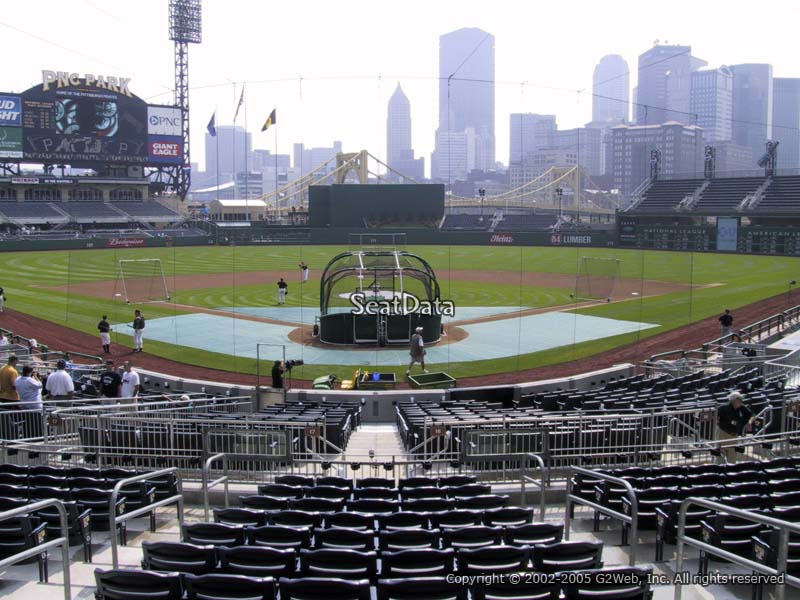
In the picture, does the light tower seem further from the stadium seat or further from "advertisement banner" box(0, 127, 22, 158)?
the stadium seat

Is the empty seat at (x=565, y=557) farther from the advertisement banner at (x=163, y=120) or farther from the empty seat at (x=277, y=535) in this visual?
the advertisement banner at (x=163, y=120)

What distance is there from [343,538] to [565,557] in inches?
80.2

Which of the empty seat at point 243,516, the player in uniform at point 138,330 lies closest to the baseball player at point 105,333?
the player in uniform at point 138,330

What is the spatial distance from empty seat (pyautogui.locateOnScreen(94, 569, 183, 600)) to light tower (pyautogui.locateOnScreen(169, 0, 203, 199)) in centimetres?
10557

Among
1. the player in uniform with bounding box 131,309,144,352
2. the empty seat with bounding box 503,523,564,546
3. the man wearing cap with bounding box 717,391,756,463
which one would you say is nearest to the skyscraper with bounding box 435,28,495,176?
the player in uniform with bounding box 131,309,144,352

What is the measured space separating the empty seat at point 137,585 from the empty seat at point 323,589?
83 centimetres

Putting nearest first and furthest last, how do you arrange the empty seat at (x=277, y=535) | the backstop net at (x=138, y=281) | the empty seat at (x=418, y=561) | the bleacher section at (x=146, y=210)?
1. the empty seat at (x=418, y=561)
2. the empty seat at (x=277, y=535)
3. the backstop net at (x=138, y=281)
4. the bleacher section at (x=146, y=210)

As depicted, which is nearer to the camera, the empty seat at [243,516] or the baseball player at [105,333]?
the empty seat at [243,516]

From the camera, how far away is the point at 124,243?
7488 centimetres

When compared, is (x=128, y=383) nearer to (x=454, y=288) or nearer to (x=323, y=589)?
(x=323, y=589)

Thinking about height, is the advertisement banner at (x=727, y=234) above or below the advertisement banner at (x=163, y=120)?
below

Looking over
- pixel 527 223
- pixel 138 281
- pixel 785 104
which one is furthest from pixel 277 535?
pixel 785 104

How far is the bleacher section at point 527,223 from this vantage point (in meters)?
95.8

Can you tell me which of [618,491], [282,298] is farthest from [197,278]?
[618,491]
